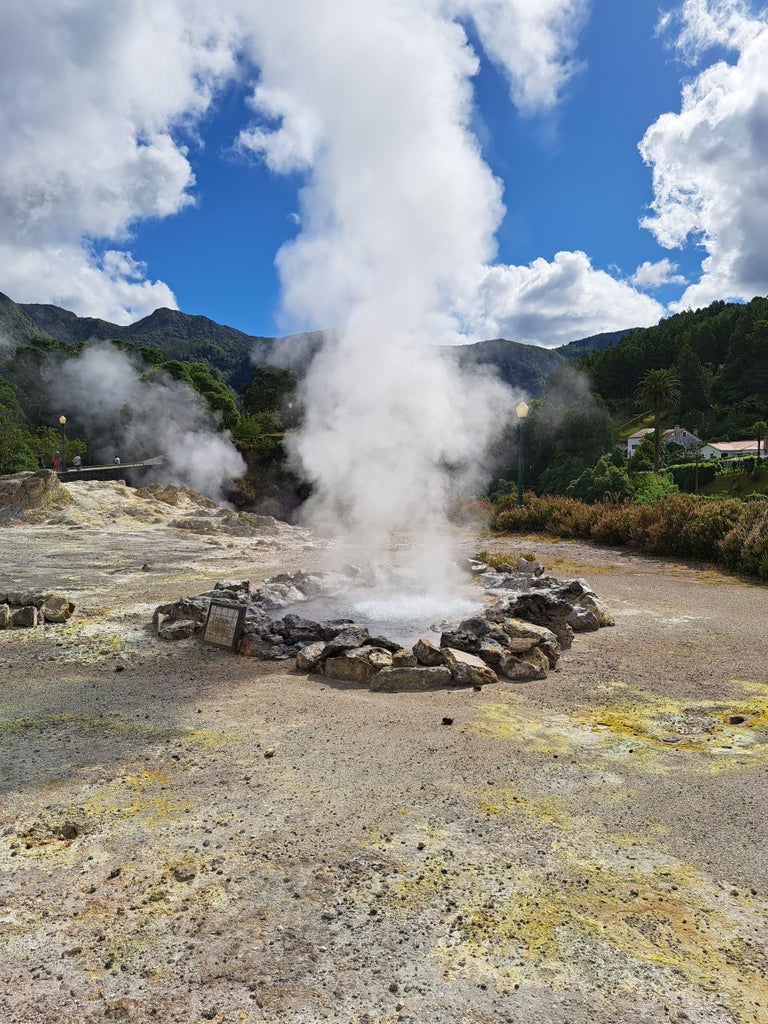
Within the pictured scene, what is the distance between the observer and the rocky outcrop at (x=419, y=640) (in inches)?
248

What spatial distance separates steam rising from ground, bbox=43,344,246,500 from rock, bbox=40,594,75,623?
27.5m

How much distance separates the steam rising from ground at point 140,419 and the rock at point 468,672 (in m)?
31.0

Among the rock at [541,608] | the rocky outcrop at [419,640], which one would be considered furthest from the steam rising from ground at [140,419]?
the rock at [541,608]

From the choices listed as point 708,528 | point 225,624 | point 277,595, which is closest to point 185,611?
point 225,624

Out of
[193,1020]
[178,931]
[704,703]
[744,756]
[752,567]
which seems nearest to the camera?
[193,1020]

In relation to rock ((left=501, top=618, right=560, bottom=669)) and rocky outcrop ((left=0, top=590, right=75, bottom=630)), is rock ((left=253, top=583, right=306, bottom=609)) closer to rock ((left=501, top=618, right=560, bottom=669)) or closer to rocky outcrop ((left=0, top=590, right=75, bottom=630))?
rocky outcrop ((left=0, top=590, right=75, bottom=630))

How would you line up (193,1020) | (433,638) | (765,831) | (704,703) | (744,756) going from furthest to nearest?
(433,638) → (704,703) → (744,756) → (765,831) → (193,1020)

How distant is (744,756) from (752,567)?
8.88m

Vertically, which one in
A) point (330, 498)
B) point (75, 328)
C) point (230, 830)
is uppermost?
point (75, 328)

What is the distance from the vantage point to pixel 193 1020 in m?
2.28

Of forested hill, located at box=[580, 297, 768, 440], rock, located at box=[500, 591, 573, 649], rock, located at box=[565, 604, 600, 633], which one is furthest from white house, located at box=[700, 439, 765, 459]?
rock, located at box=[500, 591, 573, 649]

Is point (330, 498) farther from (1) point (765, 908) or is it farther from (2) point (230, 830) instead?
(1) point (765, 908)

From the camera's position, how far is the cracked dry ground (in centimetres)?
243

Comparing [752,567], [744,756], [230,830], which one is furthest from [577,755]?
[752,567]
